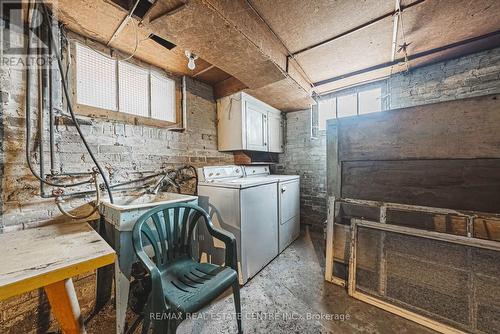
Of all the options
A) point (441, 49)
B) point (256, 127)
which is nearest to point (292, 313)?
point (256, 127)

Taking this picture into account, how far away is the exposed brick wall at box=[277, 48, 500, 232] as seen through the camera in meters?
2.06

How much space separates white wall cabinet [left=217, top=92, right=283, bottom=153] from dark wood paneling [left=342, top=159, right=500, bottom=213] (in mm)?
1337

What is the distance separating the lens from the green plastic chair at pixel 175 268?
101 cm

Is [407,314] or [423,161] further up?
[423,161]

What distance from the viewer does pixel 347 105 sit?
9.90 ft

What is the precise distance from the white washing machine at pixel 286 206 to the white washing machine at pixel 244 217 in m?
0.14

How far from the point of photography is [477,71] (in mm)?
2080

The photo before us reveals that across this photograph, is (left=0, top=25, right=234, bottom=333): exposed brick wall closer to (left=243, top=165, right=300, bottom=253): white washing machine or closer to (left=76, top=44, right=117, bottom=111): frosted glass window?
(left=76, top=44, right=117, bottom=111): frosted glass window

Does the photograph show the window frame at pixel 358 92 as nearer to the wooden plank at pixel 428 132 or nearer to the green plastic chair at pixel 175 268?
the wooden plank at pixel 428 132

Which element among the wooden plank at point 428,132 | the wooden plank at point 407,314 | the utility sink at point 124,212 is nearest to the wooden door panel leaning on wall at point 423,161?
the wooden plank at point 428,132

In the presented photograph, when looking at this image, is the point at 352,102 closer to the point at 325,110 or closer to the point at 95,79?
the point at 325,110

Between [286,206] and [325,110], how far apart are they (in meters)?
1.84

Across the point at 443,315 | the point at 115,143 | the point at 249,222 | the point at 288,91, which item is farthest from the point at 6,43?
the point at 443,315

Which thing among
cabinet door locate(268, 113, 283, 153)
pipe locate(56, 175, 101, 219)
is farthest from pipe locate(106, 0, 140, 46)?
cabinet door locate(268, 113, 283, 153)
